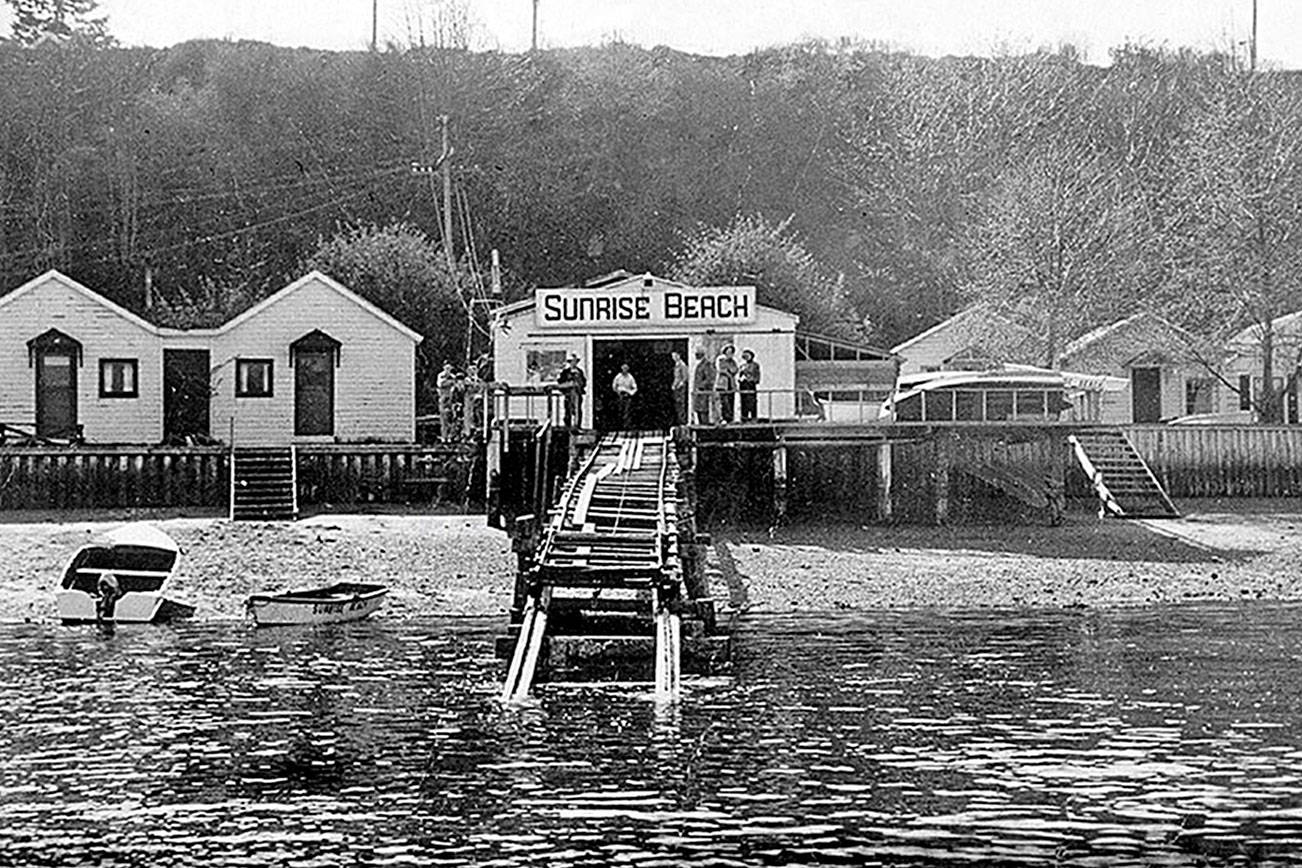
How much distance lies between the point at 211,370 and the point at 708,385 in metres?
16.7

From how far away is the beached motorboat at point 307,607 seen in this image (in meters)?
31.6

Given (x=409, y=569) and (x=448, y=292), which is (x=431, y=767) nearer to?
(x=409, y=569)

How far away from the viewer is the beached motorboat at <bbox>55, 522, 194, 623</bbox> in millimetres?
32594

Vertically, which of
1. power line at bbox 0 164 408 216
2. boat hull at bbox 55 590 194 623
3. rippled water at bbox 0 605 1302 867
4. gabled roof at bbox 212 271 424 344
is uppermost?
power line at bbox 0 164 408 216

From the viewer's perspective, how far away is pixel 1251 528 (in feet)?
155

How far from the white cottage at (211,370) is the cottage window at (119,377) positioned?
0.09ft

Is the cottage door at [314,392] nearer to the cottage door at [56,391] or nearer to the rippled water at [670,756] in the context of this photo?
the cottage door at [56,391]

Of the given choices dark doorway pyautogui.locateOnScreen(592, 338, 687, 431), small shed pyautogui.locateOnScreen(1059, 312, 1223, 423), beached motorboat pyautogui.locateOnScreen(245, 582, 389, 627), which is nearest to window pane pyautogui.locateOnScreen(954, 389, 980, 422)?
dark doorway pyautogui.locateOnScreen(592, 338, 687, 431)

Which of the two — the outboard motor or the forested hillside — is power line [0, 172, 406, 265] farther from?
the outboard motor

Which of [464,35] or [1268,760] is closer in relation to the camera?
[1268,760]

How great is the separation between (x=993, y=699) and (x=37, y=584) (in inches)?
814

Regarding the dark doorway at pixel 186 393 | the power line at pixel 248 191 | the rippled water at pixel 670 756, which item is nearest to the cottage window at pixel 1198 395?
the dark doorway at pixel 186 393

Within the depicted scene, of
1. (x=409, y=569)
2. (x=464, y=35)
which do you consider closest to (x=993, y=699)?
(x=409, y=569)

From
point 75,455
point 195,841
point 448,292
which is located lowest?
point 195,841
